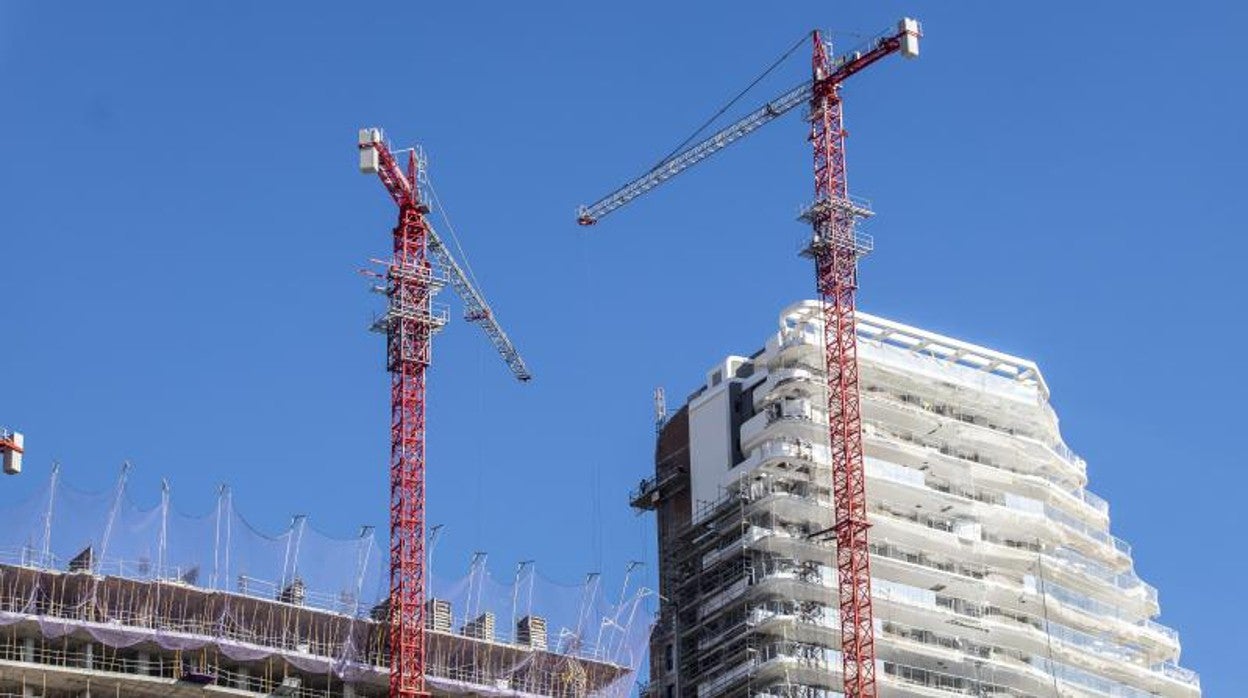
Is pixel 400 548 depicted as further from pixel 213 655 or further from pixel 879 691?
pixel 879 691

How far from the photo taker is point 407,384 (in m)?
191

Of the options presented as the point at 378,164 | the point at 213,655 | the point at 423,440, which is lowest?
the point at 213,655

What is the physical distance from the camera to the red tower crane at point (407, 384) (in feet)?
603

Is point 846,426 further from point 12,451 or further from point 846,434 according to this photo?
point 12,451

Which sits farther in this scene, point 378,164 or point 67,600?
point 378,164

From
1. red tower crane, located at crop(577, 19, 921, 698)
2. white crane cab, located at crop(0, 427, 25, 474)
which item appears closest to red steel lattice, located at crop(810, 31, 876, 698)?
red tower crane, located at crop(577, 19, 921, 698)

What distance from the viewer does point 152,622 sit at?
17925 centimetres

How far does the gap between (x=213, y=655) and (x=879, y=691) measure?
159 ft

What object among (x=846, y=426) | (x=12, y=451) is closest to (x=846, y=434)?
(x=846, y=426)

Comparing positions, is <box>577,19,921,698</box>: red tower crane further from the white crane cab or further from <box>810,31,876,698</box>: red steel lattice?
the white crane cab

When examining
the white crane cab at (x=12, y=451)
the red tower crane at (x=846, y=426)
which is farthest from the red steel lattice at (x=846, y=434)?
the white crane cab at (x=12, y=451)

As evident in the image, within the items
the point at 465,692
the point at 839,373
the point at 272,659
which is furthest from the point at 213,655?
the point at 839,373

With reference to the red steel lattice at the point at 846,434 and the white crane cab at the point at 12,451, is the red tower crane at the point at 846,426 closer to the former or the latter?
the red steel lattice at the point at 846,434

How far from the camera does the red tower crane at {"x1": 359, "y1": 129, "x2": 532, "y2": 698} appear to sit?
18375 cm
